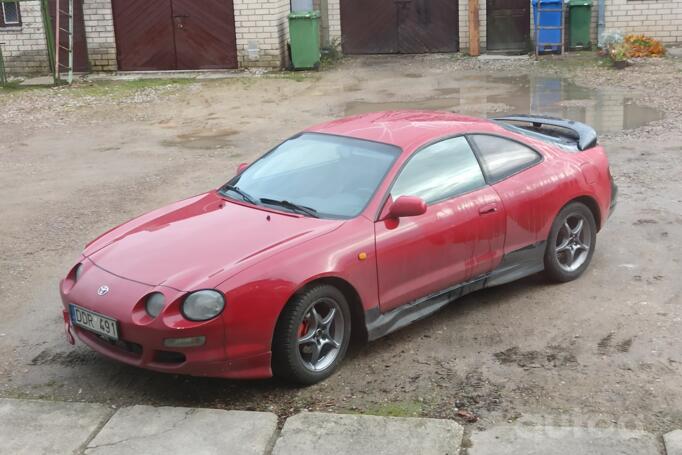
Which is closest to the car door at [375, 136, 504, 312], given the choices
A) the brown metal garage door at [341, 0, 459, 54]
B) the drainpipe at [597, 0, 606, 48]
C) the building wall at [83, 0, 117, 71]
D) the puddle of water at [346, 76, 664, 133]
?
the puddle of water at [346, 76, 664, 133]

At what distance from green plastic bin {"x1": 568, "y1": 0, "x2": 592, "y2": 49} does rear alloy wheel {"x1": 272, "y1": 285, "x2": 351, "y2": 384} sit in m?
14.6

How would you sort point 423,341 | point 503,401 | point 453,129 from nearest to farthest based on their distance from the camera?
point 503,401 → point 423,341 → point 453,129

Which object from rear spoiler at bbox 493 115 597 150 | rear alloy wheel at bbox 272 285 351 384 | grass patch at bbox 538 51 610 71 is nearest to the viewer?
rear alloy wheel at bbox 272 285 351 384

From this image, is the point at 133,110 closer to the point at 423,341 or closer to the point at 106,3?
the point at 106,3

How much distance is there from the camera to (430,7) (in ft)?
64.3

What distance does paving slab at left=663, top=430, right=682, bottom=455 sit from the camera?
426 cm

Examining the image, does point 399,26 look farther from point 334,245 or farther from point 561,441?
point 561,441

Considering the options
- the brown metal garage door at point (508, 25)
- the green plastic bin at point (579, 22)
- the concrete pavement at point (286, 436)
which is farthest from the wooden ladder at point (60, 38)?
the concrete pavement at point (286, 436)

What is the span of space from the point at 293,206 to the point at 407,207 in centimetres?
80

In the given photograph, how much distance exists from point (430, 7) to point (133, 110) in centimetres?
770

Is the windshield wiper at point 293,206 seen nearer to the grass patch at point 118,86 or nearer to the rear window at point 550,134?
the rear window at point 550,134

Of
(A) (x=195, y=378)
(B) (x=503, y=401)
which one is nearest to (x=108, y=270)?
(A) (x=195, y=378)

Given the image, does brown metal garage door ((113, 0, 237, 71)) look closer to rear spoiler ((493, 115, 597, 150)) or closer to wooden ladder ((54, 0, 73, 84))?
wooden ladder ((54, 0, 73, 84))

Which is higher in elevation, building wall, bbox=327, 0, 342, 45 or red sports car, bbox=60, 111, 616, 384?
building wall, bbox=327, 0, 342, 45
